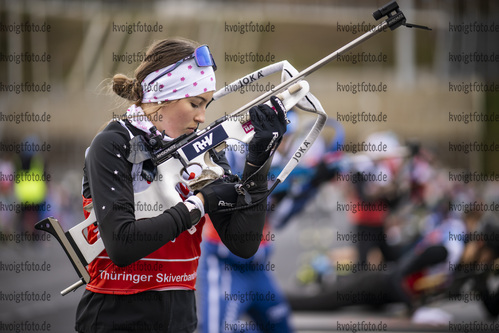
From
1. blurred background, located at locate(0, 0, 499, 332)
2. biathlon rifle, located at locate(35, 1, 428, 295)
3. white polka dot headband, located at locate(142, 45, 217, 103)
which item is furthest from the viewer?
blurred background, located at locate(0, 0, 499, 332)

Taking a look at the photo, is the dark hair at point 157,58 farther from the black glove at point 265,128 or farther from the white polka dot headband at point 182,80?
the black glove at point 265,128

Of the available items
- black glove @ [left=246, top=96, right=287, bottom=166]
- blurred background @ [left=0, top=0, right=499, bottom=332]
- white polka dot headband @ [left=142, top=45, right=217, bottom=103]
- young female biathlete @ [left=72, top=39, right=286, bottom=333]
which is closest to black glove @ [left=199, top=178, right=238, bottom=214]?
young female biathlete @ [left=72, top=39, right=286, bottom=333]

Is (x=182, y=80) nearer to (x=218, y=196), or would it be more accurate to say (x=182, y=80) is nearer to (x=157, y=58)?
(x=157, y=58)

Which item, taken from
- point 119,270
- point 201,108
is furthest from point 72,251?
point 201,108

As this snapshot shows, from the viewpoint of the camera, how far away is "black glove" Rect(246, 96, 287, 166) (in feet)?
9.32

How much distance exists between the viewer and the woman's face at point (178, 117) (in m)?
2.90

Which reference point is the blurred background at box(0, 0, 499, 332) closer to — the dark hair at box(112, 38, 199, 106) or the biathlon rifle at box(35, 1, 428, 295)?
the biathlon rifle at box(35, 1, 428, 295)

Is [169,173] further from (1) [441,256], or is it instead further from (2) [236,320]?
(1) [441,256]

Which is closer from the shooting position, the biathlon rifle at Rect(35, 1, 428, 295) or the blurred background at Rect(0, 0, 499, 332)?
the biathlon rifle at Rect(35, 1, 428, 295)

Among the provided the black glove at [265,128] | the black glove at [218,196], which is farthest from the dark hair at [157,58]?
the black glove at [218,196]

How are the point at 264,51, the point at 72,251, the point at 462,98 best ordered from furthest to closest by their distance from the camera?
the point at 264,51
the point at 462,98
the point at 72,251

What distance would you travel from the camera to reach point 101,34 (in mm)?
29562

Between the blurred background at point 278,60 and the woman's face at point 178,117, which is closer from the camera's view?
the woman's face at point 178,117

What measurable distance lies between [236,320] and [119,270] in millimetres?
2429
